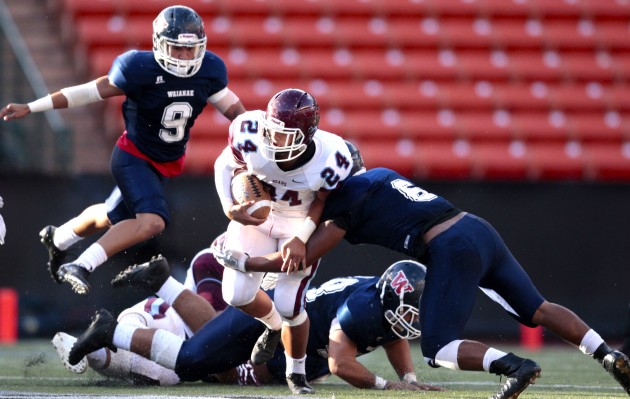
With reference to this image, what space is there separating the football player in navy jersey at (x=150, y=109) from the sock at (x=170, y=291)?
0.37 metres

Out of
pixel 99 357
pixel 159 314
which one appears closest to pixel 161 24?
pixel 159 314

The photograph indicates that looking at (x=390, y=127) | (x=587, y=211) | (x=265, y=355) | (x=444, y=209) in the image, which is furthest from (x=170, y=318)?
(x=390, y=127)

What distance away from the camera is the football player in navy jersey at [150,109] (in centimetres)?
536

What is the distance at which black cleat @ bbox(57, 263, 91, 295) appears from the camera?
16.8 ft

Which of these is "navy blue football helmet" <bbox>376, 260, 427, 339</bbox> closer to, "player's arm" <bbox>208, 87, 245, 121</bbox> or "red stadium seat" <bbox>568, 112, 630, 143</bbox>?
"player's arm" <bbox>208, 87, 245, 121</bbox>

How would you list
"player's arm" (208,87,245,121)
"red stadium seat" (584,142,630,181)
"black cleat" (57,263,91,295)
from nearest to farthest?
"black cleat" (57,263,91,295) → "player's arm" (208,87,245,121) → "red stadium seat" (584,142,630,181)

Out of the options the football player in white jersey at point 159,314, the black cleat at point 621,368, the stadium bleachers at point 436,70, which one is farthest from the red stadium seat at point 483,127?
the black cleat at point 621,368

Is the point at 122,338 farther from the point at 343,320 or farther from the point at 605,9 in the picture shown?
the point at 605,9

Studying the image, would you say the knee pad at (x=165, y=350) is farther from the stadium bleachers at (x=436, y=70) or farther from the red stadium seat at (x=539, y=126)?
the red stadium seat at (x=539, y=126)

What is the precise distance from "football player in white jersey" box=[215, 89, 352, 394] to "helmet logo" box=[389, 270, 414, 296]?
36cm

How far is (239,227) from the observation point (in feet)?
15.4

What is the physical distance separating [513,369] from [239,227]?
4.50ft

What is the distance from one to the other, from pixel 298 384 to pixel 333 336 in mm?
294

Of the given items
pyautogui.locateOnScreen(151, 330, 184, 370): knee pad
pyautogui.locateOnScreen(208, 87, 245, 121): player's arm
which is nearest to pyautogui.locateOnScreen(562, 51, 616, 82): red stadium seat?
pyautogui.locateOnScreen(208, 87, 245, 121): player's arm
